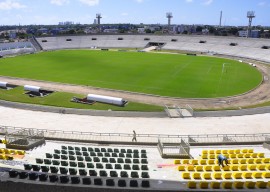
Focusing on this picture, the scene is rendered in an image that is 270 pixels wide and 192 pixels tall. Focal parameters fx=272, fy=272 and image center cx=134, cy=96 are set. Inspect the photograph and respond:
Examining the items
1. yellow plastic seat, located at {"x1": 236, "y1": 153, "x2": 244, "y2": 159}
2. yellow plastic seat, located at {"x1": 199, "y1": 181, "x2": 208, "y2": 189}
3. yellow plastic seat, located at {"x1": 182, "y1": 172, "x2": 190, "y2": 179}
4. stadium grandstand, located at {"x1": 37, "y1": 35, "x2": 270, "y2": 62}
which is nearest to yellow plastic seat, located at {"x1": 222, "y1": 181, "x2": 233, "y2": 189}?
yellow plastic seat, located at {"x1": 199, "y1": 181, "x2": 208, "y2": 189}

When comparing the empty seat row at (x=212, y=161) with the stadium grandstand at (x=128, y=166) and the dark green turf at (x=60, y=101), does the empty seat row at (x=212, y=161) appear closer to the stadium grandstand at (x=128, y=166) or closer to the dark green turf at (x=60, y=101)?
the stadium grandstand at (x=128, y=166)

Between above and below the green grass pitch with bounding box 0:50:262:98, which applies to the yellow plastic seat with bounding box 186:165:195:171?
below

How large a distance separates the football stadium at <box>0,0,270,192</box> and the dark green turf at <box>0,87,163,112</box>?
0.19m

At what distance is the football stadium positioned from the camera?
22.0m

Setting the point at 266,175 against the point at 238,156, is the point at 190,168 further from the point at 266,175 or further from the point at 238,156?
the point at 266,175

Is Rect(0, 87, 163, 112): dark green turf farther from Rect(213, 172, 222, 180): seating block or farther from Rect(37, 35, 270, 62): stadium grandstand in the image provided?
Rect(37, 35, 270, 62): stadium grandstand

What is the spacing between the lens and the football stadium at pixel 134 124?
22.0 m

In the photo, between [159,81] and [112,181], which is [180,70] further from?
[112,181]

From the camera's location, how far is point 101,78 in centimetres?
7156

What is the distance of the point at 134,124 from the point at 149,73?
125ft

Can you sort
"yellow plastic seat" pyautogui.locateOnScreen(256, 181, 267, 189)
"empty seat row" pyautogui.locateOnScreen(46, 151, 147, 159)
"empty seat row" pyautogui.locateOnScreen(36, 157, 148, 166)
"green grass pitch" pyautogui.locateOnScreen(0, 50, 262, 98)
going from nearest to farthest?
"yellow plastic seat" pyautogui.locateOnScreen(256, 181, 267, 189) → "empty seat row" pyautogui.locateOnScreen(36, 157, 148, 166) → "empty seat row" pyautogui.locateOnScreen(46, 151, 147, 159) → "green grass pitch" pyautogui.locateOnScreen(0, 50, 262, 98)

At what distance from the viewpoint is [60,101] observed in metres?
53.2

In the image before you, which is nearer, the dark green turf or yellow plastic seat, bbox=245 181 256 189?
yellow plastic seat, bbox=245 181 256 189

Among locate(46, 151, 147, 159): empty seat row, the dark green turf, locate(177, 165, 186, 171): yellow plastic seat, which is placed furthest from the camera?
the dark green turf
